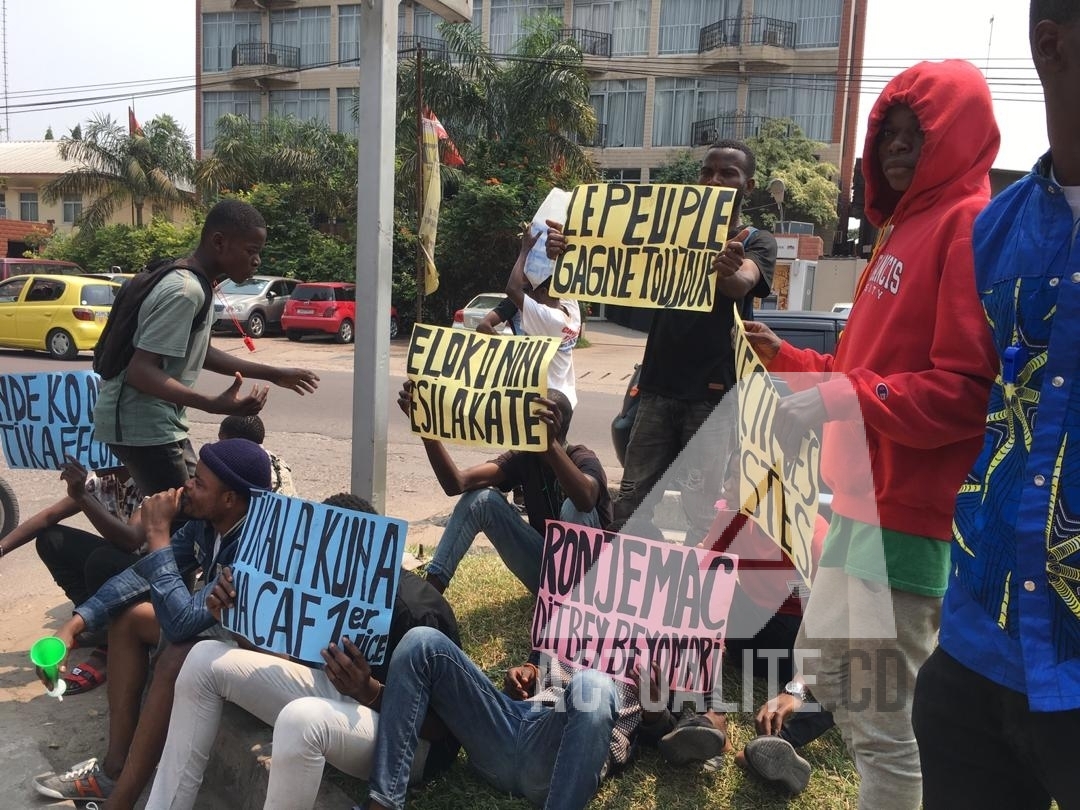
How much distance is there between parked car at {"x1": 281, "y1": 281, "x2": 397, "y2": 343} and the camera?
66.1ft

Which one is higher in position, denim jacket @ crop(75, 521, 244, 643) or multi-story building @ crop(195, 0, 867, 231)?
multi-story building @ crop(195, 0, 867, 231)

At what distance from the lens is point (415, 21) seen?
3522cm

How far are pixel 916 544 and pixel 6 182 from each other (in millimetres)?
48502

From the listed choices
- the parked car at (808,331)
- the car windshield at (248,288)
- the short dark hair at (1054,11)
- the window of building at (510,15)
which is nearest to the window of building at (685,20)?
the window of building at (510,15)

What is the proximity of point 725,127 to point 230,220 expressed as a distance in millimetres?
30426

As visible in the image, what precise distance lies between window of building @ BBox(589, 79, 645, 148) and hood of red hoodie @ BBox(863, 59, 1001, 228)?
3175cm

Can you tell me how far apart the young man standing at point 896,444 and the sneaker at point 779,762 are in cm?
44

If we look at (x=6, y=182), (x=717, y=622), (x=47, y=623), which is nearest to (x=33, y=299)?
(x=47, y=623)

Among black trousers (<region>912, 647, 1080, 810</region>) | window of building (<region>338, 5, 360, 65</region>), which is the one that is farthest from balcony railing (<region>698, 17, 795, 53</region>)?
black trousers (<region>912, 647, 1080, 810</region>)

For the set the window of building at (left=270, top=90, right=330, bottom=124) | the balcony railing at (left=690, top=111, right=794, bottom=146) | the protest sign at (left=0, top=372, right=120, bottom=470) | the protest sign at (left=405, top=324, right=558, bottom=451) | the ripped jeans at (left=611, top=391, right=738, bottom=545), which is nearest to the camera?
the protest sign at (left=405, top=324, right=558, bottom=451)

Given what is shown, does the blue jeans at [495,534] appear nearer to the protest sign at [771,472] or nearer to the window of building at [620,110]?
the protest sign at [771,472]

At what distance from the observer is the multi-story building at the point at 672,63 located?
30.8 metres

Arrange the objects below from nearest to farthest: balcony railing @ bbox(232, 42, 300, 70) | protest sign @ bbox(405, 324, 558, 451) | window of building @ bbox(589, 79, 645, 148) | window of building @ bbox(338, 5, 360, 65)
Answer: protest sign @ bbox(405, 324, 558, 451), window of building @ bbox(589, 79, 645, 148), window of building @ bbox(338, 5, 360, 65), balcony railing @ bbox(232, 42, 300, 70)

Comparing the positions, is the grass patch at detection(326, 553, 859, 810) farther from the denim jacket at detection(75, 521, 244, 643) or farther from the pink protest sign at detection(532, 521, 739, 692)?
the denim jacket at detection(75, 521, 244, 643)
